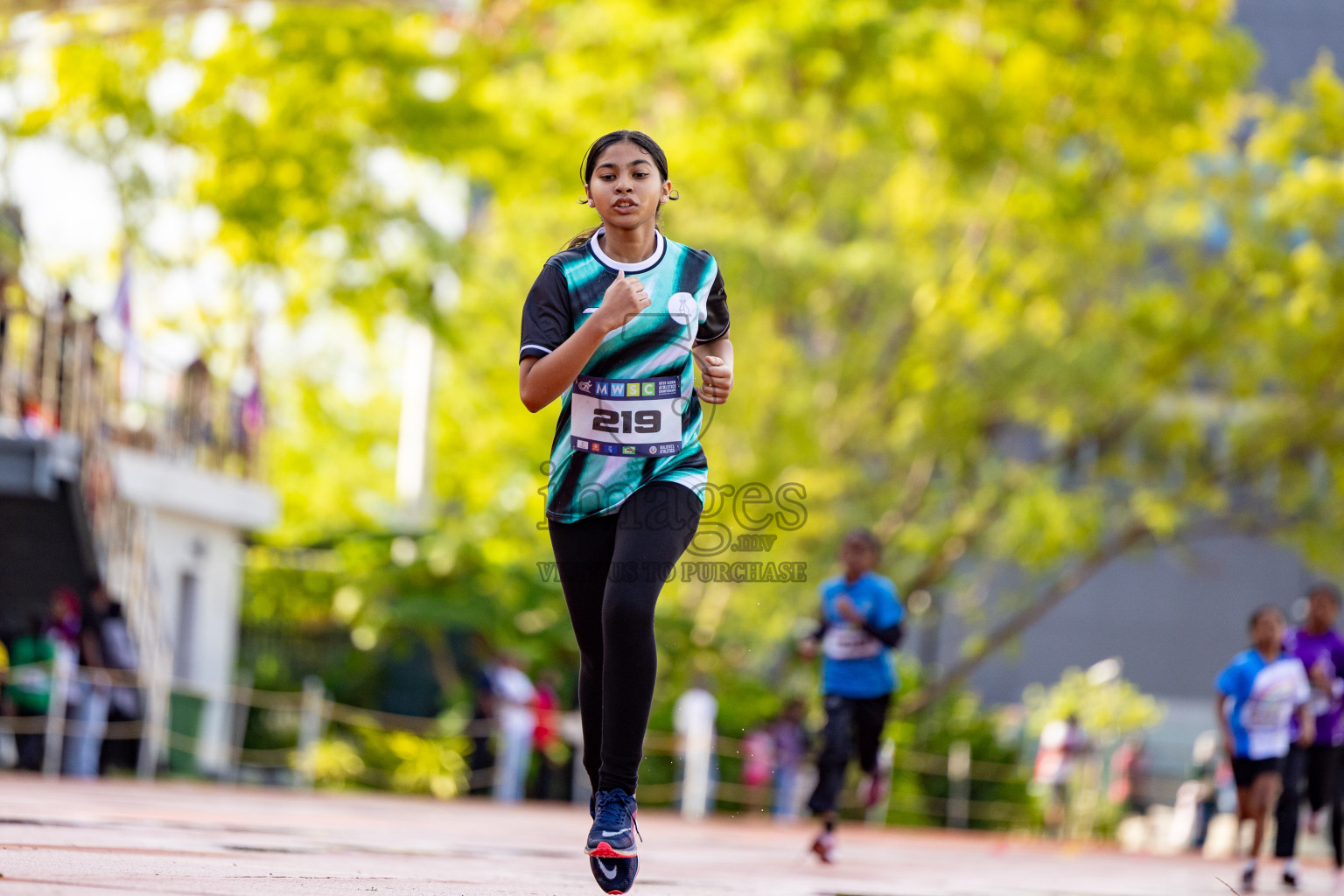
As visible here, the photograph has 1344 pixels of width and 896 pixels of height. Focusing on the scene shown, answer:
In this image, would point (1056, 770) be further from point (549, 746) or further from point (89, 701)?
point (89, 701)

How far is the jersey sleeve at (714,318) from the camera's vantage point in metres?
4.70

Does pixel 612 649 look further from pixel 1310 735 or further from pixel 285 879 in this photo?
pixel 1310 735

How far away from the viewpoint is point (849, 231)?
77.4ft

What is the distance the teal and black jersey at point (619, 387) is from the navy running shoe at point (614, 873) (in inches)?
33.9

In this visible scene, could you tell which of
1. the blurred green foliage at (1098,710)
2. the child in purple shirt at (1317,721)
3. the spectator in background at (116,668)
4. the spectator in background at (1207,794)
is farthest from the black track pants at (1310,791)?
the blurred green foliage at (1098,710)

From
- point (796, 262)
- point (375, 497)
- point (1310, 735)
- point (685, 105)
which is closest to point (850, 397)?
point (796, 262)

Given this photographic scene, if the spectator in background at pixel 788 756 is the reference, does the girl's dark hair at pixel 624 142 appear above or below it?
above

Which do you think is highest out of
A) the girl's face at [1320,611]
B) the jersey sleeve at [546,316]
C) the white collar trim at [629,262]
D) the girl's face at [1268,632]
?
the white collar trim at [629,262]

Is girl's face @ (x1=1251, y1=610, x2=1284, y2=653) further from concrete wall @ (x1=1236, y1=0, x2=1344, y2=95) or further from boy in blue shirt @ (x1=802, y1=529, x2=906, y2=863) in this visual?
concrete wall @ (x1=1236, y1=0, x2=1344, y2=95)

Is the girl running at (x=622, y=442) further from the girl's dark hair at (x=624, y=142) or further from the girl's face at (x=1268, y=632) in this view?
the girl's face at (x=1268, y=632)

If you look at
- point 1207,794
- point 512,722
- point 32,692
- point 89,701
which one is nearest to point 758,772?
point 512,722

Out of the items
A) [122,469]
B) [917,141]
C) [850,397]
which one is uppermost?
[917,141]

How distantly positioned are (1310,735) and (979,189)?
1239 cm

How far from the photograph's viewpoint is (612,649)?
14.4ft
